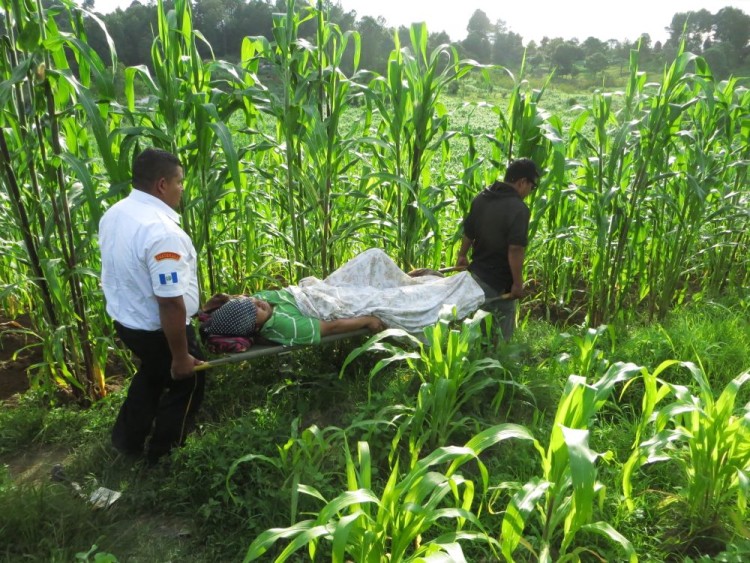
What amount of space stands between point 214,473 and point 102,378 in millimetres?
1275

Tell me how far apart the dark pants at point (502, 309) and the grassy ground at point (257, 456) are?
0.47 feet

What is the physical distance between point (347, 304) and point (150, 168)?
130cm

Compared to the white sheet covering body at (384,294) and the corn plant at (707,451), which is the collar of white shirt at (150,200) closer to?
the white sheet covering body at (384,294)

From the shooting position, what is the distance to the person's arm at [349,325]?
318 centimetres

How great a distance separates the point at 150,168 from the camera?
257 cm

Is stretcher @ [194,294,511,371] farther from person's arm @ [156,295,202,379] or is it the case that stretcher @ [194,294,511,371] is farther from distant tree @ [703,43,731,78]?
distant tree @ [703,43,731,78]

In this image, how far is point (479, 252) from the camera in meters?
3.90

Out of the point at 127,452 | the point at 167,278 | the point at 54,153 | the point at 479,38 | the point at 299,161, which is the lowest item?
the point at 127,452

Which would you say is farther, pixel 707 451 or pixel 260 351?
pixel 260 351

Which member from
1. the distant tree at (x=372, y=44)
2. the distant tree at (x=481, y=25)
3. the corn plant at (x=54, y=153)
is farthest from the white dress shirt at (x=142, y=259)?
the distant tree at (x=481, y=25)

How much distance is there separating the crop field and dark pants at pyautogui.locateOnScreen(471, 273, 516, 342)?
0.25 metres

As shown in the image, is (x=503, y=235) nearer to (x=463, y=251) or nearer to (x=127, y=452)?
(x=463, y=251)

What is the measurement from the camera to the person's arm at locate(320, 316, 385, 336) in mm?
3177

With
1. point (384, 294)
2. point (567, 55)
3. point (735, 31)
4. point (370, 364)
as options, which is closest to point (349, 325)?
point (384, 294)
